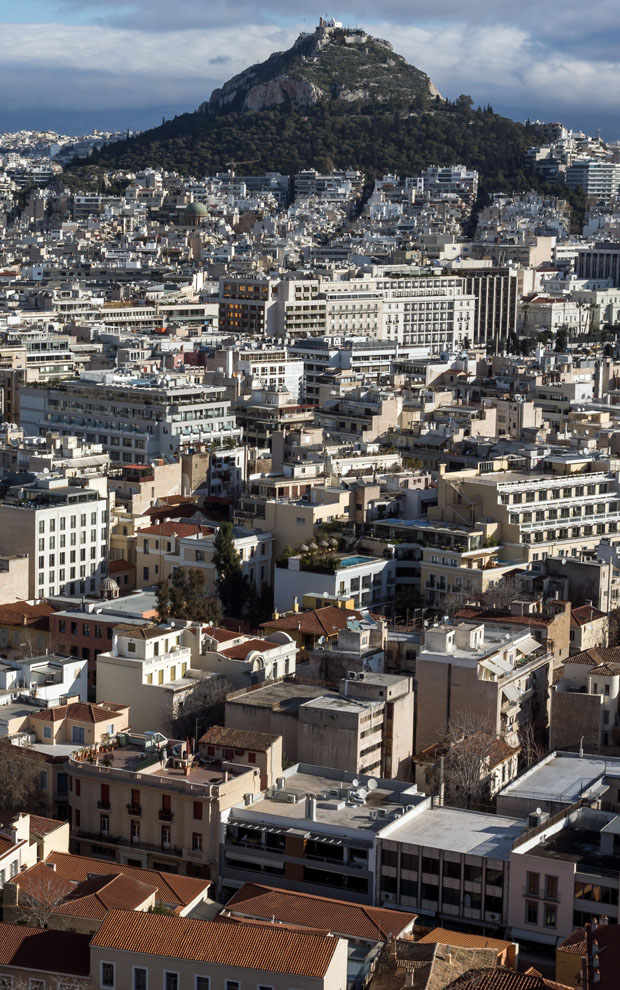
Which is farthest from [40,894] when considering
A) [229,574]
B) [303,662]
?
[229,574]

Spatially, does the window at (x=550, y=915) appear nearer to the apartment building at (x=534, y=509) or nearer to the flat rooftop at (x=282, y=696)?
the flat rooftop at (x=282, y=696)

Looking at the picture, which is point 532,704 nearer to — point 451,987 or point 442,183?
point 451,987

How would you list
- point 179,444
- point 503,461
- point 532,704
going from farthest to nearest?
point 179,444 < point 503,461 < point 532,704

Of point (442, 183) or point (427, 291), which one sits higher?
point (442, 183)

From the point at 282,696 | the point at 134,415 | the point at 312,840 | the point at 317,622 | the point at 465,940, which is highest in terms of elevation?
the point at 134,415

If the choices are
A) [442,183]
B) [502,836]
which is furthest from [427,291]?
[502,836]

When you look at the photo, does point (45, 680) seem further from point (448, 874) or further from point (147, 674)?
point (448, 874)

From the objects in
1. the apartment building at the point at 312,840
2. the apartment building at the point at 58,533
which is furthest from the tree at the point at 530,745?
the apartment building at the point at 58,533
